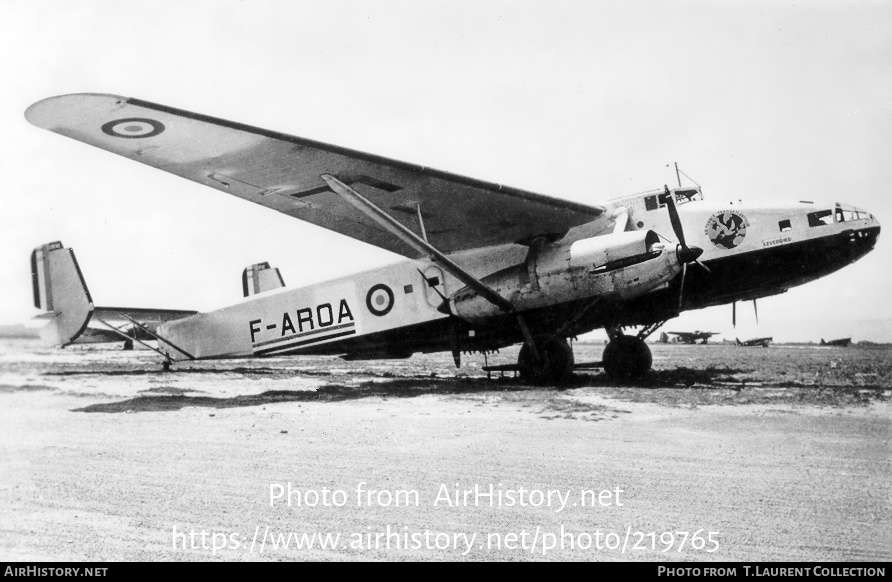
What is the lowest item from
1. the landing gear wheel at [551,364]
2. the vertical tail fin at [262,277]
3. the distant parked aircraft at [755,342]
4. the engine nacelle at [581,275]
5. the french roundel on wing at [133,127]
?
the distant parked aircraft at [755,342]

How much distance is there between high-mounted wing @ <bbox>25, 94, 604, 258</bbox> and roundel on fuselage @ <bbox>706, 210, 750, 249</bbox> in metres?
1.88

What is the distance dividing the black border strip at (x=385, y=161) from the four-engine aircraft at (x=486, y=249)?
25 mm

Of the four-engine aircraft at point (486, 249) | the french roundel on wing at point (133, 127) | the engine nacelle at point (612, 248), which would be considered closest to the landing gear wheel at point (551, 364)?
the four-engine aircraft at point (486, 249)

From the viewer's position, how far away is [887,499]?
13.6 feet

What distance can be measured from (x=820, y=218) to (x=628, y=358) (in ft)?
13.4

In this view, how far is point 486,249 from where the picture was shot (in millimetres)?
11977

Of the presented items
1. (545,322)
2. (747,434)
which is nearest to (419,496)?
(747,434)

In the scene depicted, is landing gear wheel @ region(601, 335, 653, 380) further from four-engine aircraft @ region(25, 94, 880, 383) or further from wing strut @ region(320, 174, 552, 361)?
wing strut @ region(320, 174, 552, 361)

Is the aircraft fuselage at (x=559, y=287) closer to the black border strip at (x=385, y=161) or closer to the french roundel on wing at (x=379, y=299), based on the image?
the french roundel on wing at (x=379, y=299)

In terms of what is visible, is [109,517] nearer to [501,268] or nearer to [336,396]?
[336,396]

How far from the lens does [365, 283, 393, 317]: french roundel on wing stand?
11953 millimetres

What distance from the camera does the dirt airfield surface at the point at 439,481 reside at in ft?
11.7

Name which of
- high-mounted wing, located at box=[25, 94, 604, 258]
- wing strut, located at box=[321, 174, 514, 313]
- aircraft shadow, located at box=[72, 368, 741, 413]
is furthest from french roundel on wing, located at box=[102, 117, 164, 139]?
aircraft shadow, located at box=[72, 368, 741, 413]

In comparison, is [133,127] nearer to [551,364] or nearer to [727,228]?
[551,364]
